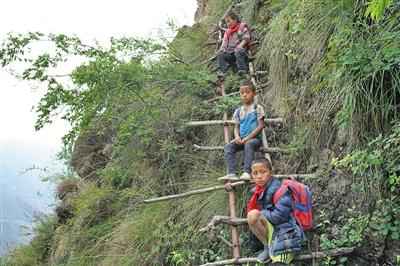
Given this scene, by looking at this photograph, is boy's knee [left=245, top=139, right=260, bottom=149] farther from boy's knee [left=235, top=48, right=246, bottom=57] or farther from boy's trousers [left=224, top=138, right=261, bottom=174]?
boy's knee [left=235, top=48, right=246, bottom=57]

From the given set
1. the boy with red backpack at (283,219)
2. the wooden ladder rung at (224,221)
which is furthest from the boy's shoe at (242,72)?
the boy with red backpack at (283,219)

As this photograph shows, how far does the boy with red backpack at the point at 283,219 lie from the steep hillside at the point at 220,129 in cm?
Answer: 23

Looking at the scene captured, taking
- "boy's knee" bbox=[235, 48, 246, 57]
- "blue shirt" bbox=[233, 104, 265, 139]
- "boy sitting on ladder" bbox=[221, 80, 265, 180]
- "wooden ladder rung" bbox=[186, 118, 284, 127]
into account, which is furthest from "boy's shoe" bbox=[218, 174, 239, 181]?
"boy's knee" bbox=[235, 48, 246, 57]

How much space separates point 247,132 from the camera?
16.3 feet

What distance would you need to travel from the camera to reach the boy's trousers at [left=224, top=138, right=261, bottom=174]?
15.4ft

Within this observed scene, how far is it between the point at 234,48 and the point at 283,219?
12.2 ft

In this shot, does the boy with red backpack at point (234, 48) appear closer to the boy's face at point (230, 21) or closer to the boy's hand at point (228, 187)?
the boy's face at point (230, 21)

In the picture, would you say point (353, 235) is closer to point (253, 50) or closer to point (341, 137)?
point (341, 137)

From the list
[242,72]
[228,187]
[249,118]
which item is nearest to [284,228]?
[228,187]

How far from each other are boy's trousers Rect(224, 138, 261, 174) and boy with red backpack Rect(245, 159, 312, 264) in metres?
1.06

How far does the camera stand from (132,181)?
6.35 meters

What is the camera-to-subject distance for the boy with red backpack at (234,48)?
257 inches

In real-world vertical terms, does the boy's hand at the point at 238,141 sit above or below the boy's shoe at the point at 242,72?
below

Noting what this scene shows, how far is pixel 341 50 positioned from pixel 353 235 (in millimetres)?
1421
